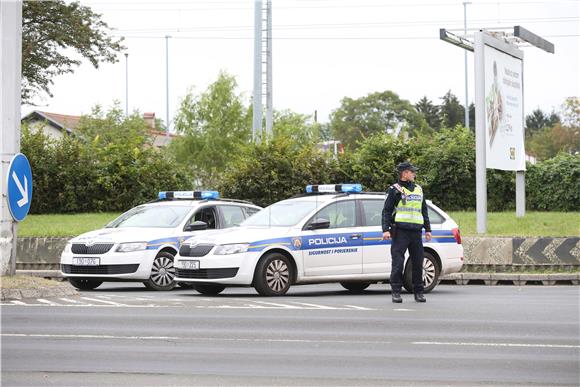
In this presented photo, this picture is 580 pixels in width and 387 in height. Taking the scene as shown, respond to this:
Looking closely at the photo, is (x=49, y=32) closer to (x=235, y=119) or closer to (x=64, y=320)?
(x=64, y=320)

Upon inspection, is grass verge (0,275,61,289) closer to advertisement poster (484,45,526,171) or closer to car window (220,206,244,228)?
car window (220,206,244,228)

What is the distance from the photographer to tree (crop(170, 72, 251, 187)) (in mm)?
72562

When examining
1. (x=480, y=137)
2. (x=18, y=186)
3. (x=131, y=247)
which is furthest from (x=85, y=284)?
(x=480, y=137)

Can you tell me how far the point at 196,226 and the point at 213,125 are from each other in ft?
177

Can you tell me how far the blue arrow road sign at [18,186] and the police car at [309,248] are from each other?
2496 millimetres

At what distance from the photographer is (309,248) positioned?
16.5 meters

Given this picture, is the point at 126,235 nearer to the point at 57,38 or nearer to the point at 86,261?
the point at 86,261

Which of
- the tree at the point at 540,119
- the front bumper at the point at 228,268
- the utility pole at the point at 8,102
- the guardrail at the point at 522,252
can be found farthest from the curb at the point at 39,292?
the tree at the point at 540,119

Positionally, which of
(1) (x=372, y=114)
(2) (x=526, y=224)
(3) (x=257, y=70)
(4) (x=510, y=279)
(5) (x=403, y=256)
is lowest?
(4) (x=510, y=279)

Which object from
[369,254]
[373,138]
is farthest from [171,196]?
[373,138]

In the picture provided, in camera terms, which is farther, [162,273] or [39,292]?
[162,273]

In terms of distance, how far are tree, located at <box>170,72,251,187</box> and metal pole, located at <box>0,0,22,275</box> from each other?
55.9 meters

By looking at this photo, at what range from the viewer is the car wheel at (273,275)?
15984 millimetres

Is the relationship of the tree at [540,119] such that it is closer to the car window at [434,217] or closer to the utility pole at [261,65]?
the utility pole at [261,65]
